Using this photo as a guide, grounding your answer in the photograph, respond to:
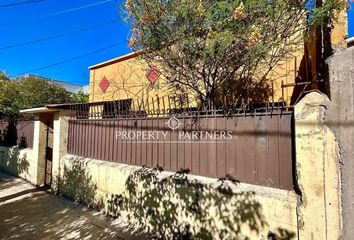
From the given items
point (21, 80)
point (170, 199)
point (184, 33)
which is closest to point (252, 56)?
point (184, 33)

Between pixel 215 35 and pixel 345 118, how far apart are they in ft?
7.65

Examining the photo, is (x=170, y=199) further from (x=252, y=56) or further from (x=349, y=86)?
(x=349, y=86)

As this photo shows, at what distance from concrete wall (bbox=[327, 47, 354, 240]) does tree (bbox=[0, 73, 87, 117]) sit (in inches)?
518

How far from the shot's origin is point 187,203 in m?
4.43

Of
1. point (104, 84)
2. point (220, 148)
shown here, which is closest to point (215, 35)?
point (220, 148)

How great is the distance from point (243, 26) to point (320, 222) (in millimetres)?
3092

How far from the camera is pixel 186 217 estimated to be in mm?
4445

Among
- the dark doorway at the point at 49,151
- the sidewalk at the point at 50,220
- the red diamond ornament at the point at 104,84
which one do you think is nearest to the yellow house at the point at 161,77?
the red diamond ornament at the point at 104,84

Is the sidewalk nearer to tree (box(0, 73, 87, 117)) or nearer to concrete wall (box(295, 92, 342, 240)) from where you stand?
concrete wall (box(295, 92, 342, 240))

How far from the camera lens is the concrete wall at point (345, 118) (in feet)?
9.29

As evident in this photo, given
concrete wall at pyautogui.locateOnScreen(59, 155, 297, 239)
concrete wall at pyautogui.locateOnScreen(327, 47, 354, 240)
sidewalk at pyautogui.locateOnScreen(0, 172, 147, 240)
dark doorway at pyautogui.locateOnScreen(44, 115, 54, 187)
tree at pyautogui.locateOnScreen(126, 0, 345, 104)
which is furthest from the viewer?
dark doorway at pyautogui.locateOnScreen(44, 115, 54, 187)

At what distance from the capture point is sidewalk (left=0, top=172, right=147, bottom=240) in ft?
16.4

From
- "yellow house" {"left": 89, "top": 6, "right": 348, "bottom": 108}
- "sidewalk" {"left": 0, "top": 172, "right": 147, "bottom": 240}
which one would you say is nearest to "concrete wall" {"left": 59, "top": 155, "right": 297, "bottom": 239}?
"sidewalk" {"left": 0, "top": 172, "right": 147, "bottom": 240}

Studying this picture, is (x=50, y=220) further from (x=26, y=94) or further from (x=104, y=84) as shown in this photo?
(x=26, y=94)
